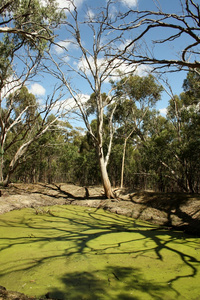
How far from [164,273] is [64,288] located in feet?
3.61

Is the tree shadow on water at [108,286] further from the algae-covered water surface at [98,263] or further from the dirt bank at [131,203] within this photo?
the dirt bank at [131,203]

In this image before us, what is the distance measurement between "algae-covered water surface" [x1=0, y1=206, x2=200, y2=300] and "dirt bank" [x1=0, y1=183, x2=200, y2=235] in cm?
105

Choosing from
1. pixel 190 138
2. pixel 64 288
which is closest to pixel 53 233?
pixel 64 288

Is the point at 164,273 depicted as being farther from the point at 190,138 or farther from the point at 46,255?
the point at 190,138

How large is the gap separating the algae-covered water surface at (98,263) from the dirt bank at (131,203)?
3.46ft

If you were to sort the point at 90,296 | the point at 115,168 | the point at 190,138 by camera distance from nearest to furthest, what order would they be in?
1. the point at 90,296
2. the point at 190,138
3. the point at 115,168

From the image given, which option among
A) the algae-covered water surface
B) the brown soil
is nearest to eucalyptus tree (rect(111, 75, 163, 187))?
the brown soil

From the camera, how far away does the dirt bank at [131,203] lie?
5.14 meters

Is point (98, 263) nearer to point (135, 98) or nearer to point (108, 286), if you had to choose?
point (108, 286)

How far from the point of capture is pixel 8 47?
26.2ft

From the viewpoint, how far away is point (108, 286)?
197 cm

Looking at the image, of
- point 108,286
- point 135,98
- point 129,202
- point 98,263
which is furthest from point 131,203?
point 135,98

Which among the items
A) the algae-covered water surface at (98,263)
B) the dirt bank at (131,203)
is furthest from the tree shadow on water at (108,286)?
the dirt bank at (131,203)

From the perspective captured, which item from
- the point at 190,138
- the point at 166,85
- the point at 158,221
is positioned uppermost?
the point at 166,85
